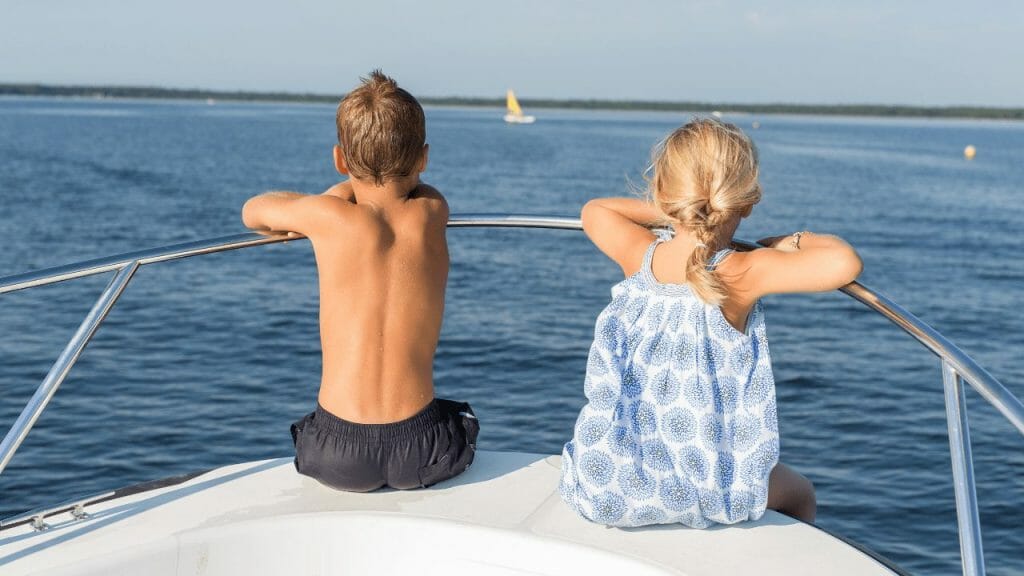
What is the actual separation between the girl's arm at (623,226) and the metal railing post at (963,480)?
2.58ft

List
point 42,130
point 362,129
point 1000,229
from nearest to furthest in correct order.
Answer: point 362,129
point 1000,229
point 42,130

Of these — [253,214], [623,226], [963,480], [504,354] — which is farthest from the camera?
[504,354]

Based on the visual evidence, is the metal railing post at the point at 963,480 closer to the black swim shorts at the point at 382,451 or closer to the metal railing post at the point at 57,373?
the black swim shorts at the point at 382,451

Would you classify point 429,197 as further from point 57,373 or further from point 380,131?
point 57,373

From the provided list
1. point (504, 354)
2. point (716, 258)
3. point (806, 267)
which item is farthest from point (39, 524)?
point (504, 354)

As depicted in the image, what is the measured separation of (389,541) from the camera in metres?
2.51

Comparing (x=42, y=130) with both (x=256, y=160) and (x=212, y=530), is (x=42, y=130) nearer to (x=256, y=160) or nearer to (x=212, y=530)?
(x=256, y=160)

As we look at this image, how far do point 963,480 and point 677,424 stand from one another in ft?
2.06

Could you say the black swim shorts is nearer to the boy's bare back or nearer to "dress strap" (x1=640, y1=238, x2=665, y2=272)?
the boy's bare back

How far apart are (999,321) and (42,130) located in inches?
2633

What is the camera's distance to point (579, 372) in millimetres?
11305

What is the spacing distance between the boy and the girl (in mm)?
423

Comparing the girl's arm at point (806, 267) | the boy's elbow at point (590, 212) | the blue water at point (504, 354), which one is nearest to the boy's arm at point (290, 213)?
the boy's elbow at point (590, 212)

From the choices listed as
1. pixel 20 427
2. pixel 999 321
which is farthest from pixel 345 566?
pixel 999 321
